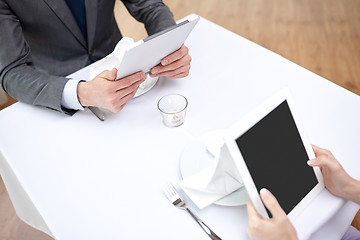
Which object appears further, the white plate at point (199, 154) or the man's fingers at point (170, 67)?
the man's fingers at point (170, 67)

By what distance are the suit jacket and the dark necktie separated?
41 millimetres

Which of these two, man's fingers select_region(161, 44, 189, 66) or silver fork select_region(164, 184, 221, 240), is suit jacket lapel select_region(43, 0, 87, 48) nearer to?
man's fingers select_region(161, 44, 189, 66)

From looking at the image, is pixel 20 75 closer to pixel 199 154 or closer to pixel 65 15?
pixel 65 15

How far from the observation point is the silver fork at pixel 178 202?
0.67 m

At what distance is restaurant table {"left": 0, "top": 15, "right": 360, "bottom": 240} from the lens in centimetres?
70

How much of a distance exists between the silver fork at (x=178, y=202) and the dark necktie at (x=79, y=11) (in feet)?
2.68

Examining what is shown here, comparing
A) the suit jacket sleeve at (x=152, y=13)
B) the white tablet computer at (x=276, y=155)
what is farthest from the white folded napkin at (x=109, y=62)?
the white tablet computer at (x=276, y=155)

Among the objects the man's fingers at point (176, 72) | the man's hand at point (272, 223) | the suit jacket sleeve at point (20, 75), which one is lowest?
the man's hand at point (272, 223)

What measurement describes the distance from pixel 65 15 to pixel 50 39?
14cm

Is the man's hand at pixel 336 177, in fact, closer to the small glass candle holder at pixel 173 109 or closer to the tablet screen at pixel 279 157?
the tablet screen at pixel 279 157

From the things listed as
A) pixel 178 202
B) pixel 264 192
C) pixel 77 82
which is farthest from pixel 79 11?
pixel 264 192

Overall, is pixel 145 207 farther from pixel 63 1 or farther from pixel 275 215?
pixel 63 1

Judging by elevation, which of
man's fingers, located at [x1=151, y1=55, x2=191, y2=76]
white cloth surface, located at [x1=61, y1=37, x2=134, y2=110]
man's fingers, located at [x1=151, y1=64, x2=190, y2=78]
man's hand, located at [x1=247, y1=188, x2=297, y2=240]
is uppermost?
white cloth surface, located at [x1=61, y1=37, x2=134, y2=110]

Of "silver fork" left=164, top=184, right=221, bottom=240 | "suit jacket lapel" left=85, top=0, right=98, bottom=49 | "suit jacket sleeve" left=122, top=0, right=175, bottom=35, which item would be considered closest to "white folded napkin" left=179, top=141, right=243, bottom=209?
"silver fork" left=164, top=184, right=221, bottom=240
